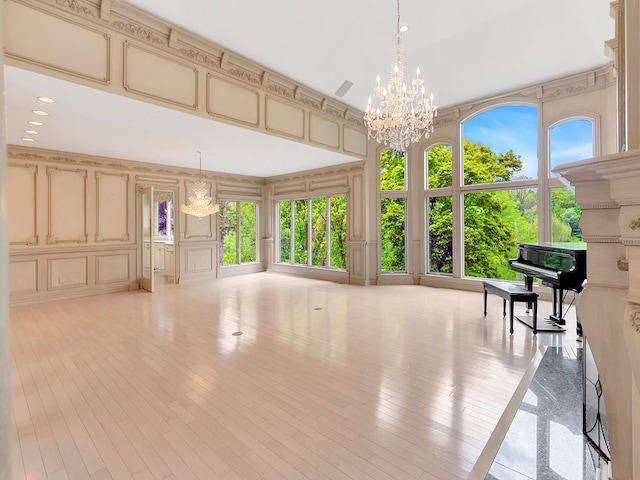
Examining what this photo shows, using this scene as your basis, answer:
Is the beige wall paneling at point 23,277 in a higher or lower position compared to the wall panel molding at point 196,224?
lower

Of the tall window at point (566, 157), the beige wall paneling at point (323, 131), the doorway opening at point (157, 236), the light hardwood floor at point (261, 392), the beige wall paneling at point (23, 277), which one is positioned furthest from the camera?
the doorway opening at point (157, 236)

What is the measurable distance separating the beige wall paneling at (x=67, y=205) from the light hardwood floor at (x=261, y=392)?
5.96 ft

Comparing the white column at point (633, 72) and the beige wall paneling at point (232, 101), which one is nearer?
the white column at point (633, 72)

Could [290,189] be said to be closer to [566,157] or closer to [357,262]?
[357,262]

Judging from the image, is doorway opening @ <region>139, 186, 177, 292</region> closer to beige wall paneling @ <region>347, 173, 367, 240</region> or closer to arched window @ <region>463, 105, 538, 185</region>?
beige wall paneling @ <region>347, 173, 367, 240</region>

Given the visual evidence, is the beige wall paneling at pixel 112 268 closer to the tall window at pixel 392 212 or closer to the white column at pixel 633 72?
the tall window at pixel 392 212

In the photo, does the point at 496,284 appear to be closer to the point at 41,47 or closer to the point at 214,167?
the point at 41,47

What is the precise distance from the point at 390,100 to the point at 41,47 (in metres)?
3.81

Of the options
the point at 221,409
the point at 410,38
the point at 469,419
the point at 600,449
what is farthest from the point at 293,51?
the point at 600,449

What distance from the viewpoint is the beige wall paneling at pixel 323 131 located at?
6.02 meters

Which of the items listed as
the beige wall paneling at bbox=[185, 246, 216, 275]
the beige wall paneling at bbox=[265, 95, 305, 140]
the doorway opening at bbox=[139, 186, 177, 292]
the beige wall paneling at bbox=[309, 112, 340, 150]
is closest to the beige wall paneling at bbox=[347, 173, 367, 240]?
the beige wall paneling at bbox=[309, 112, 340, 150]

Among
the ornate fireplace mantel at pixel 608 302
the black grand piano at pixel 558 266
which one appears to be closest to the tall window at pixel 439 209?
the black grand piano at pixel 558 266

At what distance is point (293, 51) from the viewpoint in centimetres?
466

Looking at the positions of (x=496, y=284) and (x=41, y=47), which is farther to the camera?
(x=496, y=284)
